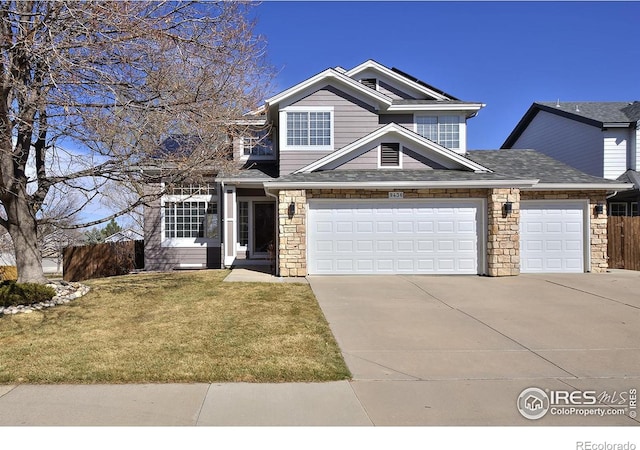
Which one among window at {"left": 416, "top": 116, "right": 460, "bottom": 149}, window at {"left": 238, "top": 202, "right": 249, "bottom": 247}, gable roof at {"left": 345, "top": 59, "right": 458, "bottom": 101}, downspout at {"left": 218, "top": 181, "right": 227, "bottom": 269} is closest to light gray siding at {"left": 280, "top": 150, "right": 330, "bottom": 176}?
window at {"left": 238, "top": 202, "right": 249, "bottom": 247}

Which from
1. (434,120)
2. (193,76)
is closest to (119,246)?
(193,76)

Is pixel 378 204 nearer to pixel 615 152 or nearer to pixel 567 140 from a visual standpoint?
pixel 615 152

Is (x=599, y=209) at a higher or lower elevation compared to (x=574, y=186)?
lower

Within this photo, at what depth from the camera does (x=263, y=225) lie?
52.2ft

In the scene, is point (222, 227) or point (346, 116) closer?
point (346, 116)

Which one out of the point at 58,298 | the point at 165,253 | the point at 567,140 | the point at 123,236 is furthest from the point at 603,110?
the point at 123,236

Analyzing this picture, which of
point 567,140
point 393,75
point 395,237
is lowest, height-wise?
point 395,237

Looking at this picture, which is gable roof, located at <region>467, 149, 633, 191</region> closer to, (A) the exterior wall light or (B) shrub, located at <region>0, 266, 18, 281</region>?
(A) the exterior wall light

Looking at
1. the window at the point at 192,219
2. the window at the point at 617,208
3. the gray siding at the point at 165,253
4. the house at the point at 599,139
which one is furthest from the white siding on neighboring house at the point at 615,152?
the gray siding at the point at 165,253

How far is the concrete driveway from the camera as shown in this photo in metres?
4.27

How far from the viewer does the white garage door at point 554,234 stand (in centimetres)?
1324

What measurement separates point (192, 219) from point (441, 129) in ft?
34.3

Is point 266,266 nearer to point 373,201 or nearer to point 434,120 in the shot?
point 373,201

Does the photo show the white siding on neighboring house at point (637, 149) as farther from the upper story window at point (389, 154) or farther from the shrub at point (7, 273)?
the shrub at point (7, 273)
